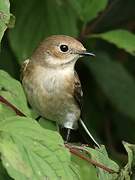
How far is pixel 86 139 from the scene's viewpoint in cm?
545

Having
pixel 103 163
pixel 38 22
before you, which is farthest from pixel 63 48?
pixel 103 163

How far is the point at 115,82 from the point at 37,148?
4.67 metres

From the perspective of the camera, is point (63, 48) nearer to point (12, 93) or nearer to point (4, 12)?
point (12, 93)

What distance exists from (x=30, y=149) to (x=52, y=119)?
2.34m

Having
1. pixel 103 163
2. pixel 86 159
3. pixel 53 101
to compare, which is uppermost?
pixel 86 159

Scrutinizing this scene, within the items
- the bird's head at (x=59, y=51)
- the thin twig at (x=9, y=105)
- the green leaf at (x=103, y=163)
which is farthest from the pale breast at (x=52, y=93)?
the thin twig at (x=9, y=105)

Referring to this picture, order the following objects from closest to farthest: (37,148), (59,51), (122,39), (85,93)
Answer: (37,148), (59,51), (122,39), (85,93)

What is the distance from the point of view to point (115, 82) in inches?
292

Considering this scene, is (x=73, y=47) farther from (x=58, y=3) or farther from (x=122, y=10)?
(x=122, y=10)

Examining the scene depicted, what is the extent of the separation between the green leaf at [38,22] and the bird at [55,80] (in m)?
0.93

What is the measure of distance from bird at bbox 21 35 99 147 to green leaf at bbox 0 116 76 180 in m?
2.05

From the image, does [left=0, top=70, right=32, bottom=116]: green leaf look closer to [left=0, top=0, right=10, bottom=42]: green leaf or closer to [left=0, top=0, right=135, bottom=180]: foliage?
[left=0, top=0, right=135, bottom=180]: foliage

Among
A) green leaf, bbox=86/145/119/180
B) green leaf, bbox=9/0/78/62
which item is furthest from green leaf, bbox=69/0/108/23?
green leaf, bbox=86/145/119/180

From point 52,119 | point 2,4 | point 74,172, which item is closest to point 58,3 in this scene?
point 52,119
